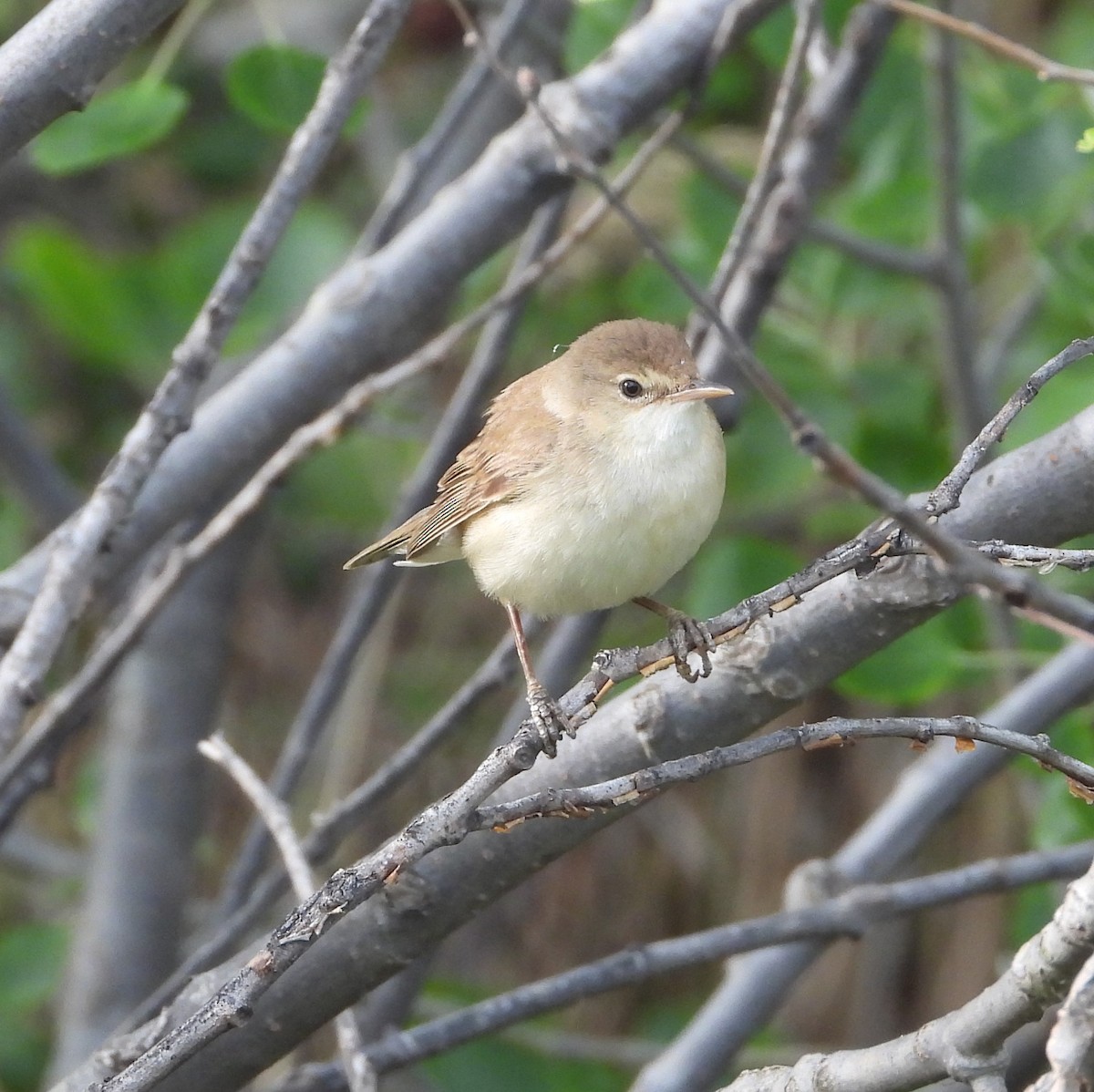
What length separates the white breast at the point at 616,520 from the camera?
239 centimetres

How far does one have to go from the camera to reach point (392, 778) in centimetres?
269

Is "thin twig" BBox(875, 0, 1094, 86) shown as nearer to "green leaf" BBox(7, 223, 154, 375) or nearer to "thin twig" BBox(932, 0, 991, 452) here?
"thin twig" BBox(932, 0, 991, 452)

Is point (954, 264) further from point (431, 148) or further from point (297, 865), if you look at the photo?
point (297, 865)

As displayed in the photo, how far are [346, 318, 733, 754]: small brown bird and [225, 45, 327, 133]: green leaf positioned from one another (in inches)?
29.4

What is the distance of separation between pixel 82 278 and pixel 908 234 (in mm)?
2287

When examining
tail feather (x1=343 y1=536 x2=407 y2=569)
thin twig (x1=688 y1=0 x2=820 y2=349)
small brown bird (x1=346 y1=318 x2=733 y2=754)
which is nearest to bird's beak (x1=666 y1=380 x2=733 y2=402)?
small brown bird (x1=346 y1=318 x2=733 y2=754)

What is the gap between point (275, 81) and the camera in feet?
10.0

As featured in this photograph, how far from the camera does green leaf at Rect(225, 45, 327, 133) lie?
2.99 m

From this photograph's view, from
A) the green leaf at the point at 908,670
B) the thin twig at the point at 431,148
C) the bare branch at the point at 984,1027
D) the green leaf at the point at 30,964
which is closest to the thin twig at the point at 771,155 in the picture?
the thin twig at the point at 431,148

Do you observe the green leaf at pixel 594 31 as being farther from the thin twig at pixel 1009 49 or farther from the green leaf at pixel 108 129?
the thin twig at pixel 1009 49

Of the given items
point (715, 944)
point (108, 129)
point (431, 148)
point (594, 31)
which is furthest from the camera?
point (594, 31)

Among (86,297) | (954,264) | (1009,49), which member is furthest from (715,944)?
(86,297)

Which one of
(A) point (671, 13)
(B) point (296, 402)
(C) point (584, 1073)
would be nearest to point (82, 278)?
(B) point (296, 402)

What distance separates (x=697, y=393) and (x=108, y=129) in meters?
1.32
